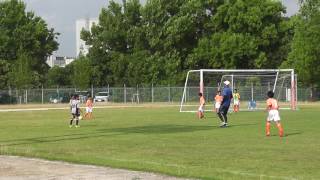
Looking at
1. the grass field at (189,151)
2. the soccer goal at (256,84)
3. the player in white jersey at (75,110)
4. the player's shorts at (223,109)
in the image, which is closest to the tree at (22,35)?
Answer: the soccer goal at (256,84)

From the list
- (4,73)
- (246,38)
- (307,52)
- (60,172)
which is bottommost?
(60,172)

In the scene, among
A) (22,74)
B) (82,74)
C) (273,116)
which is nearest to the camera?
(273,116)

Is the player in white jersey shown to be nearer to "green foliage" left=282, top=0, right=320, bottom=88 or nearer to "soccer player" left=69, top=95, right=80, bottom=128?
"soccer player" left=69, top=95, right=80, bottom=128

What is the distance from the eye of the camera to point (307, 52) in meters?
77.9

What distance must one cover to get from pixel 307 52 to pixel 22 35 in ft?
145

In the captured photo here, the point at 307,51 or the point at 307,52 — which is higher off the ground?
the point at 307,51

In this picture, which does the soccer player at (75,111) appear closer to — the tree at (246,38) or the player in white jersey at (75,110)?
the player in white jersey at (75,110)

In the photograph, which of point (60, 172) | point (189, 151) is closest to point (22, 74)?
point (189, 151)

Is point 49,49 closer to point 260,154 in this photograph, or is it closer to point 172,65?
point 172,65

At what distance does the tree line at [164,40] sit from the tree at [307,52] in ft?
0.79

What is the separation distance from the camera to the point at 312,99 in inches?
3140

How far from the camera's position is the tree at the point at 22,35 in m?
96.5

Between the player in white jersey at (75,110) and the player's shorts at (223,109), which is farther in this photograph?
the player in white jersey at (75,110)

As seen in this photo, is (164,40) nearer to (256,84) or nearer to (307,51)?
(307,51)
